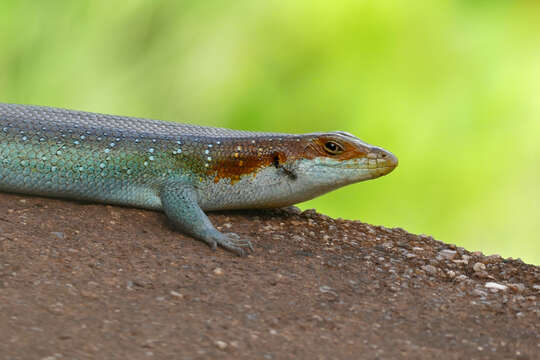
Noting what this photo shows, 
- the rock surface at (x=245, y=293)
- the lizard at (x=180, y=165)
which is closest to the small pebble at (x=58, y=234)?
the rock surface at (x=245, y=293)

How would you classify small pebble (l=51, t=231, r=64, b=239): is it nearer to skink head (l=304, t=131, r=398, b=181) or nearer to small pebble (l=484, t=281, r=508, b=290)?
skink head (l=304, t=131, r=398, b=181)

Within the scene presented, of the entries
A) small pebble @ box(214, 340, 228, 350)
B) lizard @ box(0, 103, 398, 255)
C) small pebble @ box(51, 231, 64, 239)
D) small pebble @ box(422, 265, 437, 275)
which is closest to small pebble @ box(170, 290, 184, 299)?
small pebble @ box(214, 340, 228, 350)

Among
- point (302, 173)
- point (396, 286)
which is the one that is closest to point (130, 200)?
point (302, 173)

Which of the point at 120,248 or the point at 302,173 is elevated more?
the point at 302,173

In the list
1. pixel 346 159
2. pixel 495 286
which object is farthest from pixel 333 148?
pixel 495 286

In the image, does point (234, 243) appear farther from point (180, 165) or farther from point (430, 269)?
point (430, 269)

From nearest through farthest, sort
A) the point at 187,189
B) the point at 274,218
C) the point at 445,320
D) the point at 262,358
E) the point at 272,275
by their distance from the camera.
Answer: the point at 262,358
the point at 445,320
the point at 272,275
the point at 187,189
the point at 274,218

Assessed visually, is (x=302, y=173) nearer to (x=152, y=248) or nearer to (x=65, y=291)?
(x=152, y=248)
